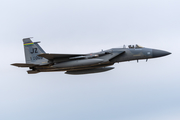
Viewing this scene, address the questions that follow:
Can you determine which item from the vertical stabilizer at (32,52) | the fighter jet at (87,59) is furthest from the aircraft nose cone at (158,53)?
the vertical stabilizer at (32,52)

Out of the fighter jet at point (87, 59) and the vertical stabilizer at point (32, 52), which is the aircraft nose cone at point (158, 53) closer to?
the fighter jet at point (87, 59)

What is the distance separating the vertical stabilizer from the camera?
2722 centimetres

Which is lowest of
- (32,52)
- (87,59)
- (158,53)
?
(87,59)

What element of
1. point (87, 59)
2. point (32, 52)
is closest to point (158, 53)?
point (87, 59)

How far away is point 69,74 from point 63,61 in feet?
8.71

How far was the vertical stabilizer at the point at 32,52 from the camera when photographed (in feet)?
89.3

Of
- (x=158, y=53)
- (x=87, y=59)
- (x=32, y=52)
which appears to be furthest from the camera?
(x=32, y=52)

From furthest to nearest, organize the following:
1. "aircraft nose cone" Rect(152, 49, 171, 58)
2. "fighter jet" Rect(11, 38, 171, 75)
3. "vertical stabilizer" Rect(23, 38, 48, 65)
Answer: "vertical stabilizer" Rect(23, 38, 48, 65) → "aircraft nose cone" Rect(152, 49, 171, 58) → "fighter jet" Rect(11, 38, 171, 75)

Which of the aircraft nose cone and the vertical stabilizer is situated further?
the vertical stabilizer

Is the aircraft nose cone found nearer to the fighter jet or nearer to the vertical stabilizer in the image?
the fighter jet

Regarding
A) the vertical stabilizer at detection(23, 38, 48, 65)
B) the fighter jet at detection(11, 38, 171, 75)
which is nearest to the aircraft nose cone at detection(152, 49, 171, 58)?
the fighter jet at detection(11, 38, 171, 75)

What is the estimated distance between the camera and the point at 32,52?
90.6 ft

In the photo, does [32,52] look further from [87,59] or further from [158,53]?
[158,53]

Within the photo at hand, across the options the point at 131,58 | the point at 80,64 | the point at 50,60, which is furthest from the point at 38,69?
the point at 131,58
